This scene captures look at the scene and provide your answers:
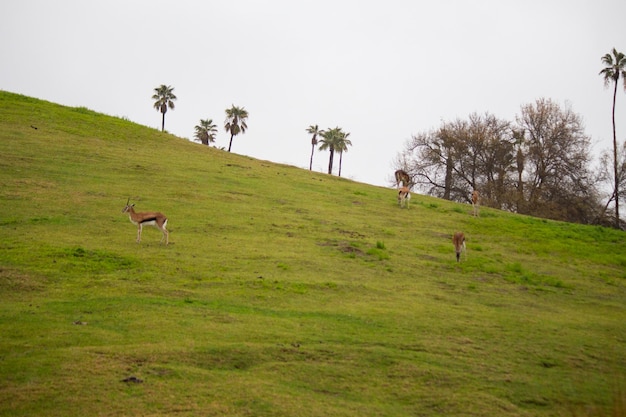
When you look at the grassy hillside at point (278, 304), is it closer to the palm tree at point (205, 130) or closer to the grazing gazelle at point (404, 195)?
the grazing gazelle at point (404, 195)

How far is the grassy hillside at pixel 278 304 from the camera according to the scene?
1093cm

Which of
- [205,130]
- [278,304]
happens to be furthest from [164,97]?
[278,304]

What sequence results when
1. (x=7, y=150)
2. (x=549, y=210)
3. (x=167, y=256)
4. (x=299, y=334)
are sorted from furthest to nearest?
(x=549, y=210)
(x=7, y=150)
(x=167, y=256)
(x=299, y=334)

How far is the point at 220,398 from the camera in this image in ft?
34.0

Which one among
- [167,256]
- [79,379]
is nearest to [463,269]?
[167,256]

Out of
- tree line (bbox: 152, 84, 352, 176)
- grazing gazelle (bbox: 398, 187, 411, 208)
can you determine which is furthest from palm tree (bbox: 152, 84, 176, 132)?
grazing gazelle (bbox: 398, 187, 411, 208)

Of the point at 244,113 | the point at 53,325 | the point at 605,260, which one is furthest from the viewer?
the point at 244,113

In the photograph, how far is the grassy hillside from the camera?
35.9ft

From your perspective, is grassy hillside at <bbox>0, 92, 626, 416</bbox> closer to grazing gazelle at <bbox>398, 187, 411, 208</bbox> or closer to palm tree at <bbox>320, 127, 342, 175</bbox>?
grazing gazelle at <bbox>398, 187, 411, 208</bbox>

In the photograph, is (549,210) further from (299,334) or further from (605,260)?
(299,334)

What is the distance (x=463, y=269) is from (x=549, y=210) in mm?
36411

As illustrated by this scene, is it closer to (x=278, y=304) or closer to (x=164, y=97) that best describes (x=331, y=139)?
(x=164, y=97)

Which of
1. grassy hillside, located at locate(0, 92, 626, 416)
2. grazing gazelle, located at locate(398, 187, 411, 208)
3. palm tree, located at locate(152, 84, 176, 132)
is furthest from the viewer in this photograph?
palm tree, located at locate(152, 84, 176, 132)

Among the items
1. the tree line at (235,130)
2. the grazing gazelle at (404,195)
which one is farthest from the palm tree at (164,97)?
the grazing gazelle at (404,195)
